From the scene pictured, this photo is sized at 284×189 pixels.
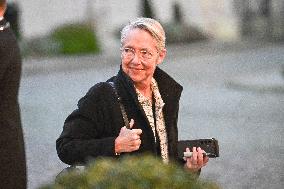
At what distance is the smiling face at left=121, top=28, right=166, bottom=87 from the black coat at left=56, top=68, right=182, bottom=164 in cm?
5

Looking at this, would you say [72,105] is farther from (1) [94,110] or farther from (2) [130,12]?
(2) [130,12]

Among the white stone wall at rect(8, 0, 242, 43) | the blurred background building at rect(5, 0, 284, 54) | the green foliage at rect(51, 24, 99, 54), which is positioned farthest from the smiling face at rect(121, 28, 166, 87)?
the blurred background building at rect(5, 0, 284, 54)

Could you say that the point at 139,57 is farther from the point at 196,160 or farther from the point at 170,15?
the point at 170,15

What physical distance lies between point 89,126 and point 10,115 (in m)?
0.40

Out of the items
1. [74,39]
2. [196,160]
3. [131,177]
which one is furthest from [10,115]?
[74,39]

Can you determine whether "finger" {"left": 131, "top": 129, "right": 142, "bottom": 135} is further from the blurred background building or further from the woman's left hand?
the blurred background building

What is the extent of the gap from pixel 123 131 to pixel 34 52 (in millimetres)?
26000

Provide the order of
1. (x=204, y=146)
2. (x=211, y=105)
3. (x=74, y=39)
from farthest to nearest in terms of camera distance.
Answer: (x=74, y=39) < (x=211, y=105) < (x=204, y=146)

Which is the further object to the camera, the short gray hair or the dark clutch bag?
the dark clutch bag

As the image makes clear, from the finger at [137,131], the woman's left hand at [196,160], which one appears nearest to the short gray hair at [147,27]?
the finger at [137,131]

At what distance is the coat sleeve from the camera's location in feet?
13.7

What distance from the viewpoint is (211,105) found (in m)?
15.7

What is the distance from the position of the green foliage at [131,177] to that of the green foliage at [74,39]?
27.2 meters

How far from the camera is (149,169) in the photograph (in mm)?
2803
